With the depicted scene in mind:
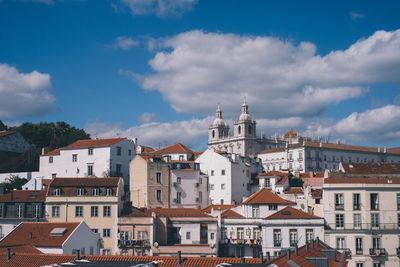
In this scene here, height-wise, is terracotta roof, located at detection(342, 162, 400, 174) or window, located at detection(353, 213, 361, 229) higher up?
terracotta roof, located at detection(342, 162, 400, 174)

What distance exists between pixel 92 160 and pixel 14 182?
13929 millimetres

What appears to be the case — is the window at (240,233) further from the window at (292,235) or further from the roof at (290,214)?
the window at (292,235)

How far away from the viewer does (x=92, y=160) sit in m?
89.2

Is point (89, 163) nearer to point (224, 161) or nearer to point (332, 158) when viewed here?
point (224, 161)

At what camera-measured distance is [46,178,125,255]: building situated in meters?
A: 68.0

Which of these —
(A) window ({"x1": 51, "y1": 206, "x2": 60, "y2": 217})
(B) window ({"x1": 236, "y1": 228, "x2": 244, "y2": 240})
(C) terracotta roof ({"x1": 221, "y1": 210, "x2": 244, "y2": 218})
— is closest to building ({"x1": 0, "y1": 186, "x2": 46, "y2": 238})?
(A) window ({"x1": 51, "y1": 206, "x2": 60, "y2": 217})

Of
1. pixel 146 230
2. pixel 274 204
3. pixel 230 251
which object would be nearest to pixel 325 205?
pixel 274 204

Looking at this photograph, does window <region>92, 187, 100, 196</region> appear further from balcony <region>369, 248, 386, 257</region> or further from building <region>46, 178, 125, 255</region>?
balcony <region>369, 248, 386, 257</region>

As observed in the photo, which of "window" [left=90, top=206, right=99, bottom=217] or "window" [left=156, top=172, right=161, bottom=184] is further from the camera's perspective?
"window" [left=156, top=172, right=161, bottom=184]

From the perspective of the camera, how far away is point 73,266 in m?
28.7

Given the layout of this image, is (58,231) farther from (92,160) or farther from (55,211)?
(92,160)

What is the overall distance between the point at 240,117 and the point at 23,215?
402 ft

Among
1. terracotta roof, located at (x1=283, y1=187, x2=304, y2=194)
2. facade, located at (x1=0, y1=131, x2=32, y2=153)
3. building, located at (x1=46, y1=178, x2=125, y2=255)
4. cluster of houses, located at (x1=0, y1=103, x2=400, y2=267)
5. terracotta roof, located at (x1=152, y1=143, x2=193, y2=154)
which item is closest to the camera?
cluster of houses, located at (x1=0, y1=103, x2=400, y2=267)

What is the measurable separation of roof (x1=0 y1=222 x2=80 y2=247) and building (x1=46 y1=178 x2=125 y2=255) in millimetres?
15299
